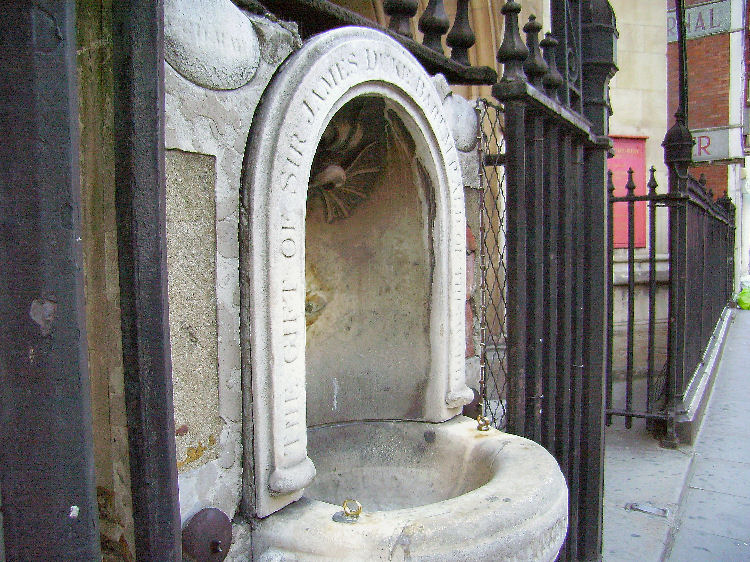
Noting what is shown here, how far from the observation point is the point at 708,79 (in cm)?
1121

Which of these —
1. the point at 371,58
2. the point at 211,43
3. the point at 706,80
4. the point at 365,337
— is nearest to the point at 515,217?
the point at 365,337

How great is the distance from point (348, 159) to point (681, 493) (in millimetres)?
2957

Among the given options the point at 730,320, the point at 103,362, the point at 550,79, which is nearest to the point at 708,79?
the point at 730,320

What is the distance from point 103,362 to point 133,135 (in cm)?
42

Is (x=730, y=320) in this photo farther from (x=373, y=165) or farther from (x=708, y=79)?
(x=373, y=165)

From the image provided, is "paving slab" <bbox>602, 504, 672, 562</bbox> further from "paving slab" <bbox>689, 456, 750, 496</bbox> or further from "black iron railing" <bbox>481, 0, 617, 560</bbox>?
"paving slab" <bbox>689, 456, 750, 496</bbox>

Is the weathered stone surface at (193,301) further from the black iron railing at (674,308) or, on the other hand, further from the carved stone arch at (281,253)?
the black iron railing at (674,308)

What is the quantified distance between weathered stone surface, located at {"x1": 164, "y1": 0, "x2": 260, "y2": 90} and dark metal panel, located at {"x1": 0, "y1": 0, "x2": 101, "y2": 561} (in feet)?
1.17

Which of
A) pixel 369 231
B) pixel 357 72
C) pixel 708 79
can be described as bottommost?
pixel 369 231

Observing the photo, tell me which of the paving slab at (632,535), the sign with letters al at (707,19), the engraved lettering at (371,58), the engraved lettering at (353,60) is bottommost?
the paving slab at (632,535)

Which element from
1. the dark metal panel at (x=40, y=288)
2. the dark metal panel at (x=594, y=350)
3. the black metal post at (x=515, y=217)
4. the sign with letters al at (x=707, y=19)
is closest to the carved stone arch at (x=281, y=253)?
the dark metal panel at (x=40, y=288)

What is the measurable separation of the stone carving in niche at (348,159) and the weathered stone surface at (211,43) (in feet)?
1.85

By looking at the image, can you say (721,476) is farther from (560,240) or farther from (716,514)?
(560,240)

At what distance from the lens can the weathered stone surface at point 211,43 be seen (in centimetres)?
106
